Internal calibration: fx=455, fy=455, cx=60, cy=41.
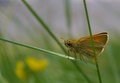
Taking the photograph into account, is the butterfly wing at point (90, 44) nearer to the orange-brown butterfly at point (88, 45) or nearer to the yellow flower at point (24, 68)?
the orange-brown butterfly at point (88, 45)

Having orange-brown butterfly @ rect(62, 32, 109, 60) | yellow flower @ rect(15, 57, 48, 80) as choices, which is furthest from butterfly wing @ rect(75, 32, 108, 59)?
yellow flower @ rect(15, 57, 48, 80)

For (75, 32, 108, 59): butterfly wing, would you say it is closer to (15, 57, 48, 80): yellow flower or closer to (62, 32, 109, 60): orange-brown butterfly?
(62, 32, 109, 60): orange-brown butterfly

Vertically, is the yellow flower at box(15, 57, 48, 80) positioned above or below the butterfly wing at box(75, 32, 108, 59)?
below

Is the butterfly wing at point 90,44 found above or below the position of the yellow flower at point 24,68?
above

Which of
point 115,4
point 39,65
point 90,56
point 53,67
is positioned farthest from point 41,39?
point 90,56

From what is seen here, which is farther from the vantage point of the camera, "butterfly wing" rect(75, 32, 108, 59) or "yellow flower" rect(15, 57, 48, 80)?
"yellow flower" rect(15, 57, 48, 80)

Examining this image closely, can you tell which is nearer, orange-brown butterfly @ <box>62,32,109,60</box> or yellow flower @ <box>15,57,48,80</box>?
orange-brown butterfly @ <box>62,32,109,60</box>

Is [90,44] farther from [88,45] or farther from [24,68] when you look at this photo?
[24,68]

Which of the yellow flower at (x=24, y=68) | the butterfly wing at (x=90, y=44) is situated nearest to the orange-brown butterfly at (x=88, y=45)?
the butterfly wing at (x=90, y=44)
